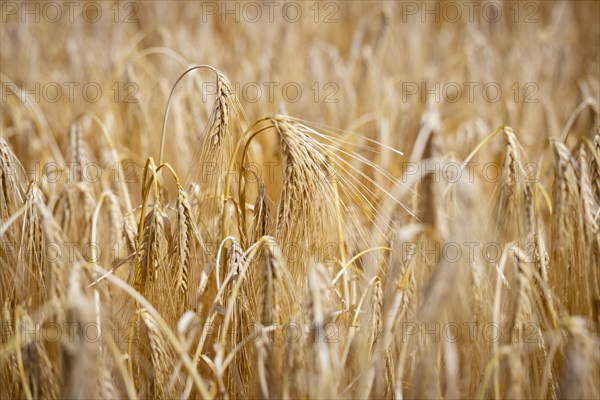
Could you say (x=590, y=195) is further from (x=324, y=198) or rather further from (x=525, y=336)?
(x=324, y=198)

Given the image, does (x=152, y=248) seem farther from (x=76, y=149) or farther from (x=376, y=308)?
(x=76, y=149)

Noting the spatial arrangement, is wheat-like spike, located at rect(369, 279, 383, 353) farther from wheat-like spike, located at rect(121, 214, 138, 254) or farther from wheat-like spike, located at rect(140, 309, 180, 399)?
wheat-like spike, located at rect(121, 214, 138, 254)

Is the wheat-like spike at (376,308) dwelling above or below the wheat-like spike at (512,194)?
below

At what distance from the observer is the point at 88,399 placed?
0.68 metres

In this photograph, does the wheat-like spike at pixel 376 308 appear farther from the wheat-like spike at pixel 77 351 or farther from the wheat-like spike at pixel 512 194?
the wheat-like spike at pixel 77 351

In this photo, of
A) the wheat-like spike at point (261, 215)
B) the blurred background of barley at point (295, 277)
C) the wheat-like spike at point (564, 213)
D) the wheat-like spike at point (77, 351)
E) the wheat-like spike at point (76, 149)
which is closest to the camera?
the wheat-like spike at point (77, 351)

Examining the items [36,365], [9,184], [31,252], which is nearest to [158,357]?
[36,365]

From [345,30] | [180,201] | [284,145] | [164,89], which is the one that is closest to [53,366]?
[180,201]

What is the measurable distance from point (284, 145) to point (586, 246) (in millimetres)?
543

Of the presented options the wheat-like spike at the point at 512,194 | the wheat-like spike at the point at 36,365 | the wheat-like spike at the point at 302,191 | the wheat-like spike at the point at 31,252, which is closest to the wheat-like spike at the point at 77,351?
the wheat-like spike at the point at 36,365

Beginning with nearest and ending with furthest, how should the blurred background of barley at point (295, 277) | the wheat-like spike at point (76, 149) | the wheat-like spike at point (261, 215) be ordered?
the blurred background of barley at point (295, 277) < the wheat-like spike at point (261, 215) < the wheat-like spike at point (76, 149)

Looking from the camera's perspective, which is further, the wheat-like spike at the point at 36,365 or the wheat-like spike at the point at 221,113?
the wheat-like spike at the point at 221,113

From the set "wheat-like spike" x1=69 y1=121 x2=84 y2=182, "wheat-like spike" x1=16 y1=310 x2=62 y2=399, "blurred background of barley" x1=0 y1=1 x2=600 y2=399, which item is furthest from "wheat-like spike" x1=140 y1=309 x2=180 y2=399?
"wheat-like spike" x1=69 y1=121 x2=84 y2=182

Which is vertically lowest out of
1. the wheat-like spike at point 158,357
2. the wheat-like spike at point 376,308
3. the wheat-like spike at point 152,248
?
the wheat-like spike at point 158,357
